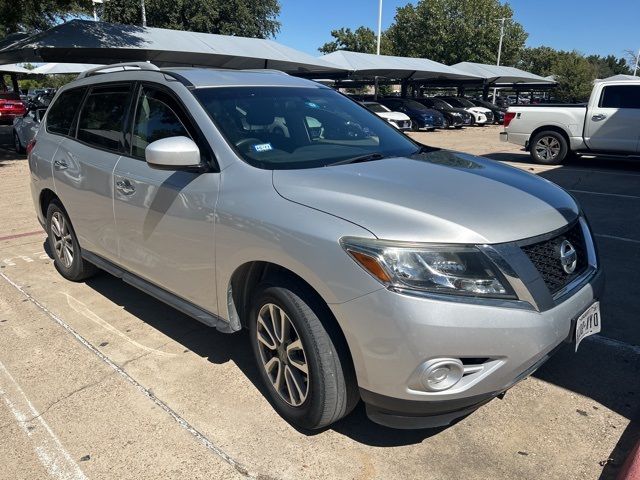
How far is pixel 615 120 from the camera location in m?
11.0

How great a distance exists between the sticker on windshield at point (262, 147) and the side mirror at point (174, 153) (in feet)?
1.08

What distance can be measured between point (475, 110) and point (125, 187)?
85.9 feet

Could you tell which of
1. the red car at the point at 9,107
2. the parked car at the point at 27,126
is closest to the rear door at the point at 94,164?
the parked car at the point at 27,126

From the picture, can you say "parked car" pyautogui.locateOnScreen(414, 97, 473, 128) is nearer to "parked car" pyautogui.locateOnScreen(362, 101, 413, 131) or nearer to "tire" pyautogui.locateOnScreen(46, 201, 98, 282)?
"parked car" pyautogui.locateOnScreen(362, 101, 413, 131)

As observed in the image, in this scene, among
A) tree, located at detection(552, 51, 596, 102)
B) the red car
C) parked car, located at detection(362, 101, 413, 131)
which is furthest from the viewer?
tree, located at detection(552, 51, 596, 102)

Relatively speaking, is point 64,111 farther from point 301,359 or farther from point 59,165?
point 301,359

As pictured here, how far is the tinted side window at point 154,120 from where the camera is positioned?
3.32 m

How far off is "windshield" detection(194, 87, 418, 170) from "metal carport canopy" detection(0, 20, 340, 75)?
13807 mm

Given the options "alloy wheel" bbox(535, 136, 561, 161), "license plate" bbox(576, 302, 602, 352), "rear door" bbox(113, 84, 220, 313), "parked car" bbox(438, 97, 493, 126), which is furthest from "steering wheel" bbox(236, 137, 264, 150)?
"parked car" bbox(438, 97, 493, 126)

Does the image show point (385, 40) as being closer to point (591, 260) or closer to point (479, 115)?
point (479, 115)

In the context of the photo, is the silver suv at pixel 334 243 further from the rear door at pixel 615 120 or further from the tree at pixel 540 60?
the tree at pixel 540 60

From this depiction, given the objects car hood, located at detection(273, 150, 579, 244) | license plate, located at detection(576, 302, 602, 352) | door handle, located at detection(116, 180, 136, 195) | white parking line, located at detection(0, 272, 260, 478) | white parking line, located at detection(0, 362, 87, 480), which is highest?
car hood, located at detection(273, 150, 579, 244)

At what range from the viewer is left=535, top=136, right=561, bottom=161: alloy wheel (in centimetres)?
1205

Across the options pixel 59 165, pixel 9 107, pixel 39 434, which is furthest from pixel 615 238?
pixel 9 107
